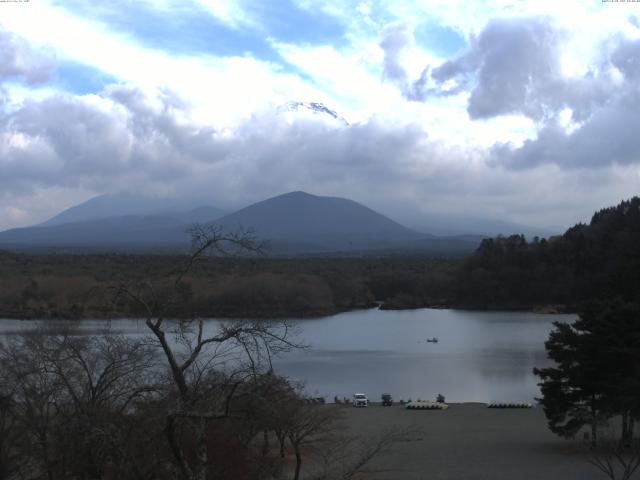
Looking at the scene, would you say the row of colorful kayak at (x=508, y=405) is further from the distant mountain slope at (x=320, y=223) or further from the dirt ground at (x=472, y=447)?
the distant mountain slope at (x=320, y=223)

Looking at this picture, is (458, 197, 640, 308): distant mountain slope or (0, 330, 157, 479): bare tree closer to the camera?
(0, 330, 157, 479): bare tree

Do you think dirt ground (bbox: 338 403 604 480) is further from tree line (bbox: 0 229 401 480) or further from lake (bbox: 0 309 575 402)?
lake (bbox: 0 309 575 402)

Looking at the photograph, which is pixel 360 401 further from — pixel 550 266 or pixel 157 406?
pixel 550 266

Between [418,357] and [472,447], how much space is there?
1552 centimetres

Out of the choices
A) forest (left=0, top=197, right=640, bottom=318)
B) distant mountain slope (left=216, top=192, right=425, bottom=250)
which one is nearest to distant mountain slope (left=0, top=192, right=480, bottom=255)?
distant mountain slope (left=216, top=192, right=425, bottom=250)

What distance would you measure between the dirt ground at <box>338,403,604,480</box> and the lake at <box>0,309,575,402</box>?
2295 millimetres

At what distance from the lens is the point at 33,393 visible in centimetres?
770

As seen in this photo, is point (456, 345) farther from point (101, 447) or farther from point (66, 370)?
point (101, 447)

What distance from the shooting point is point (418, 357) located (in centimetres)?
2881

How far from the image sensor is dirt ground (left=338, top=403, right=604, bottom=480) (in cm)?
1111

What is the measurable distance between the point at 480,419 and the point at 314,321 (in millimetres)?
27167

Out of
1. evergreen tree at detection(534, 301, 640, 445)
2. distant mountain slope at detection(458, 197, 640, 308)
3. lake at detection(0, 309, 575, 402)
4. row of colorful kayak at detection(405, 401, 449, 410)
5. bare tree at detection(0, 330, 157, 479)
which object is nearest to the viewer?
bare tree at detection(0, 330, 157, 479)

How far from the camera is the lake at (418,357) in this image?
865 inches

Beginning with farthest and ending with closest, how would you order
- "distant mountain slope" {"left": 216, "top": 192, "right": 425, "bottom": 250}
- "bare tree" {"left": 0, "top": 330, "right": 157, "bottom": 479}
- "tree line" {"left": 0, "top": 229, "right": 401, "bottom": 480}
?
"distant mountain slope" {"left": 216, "top": 192, "right": 425, "bottom": 250} → "bare tree" {"left": 0, "top": 330, "right": 157, "bottom": 479} → "tree line" {"left": 0, "top": 229, "right": 401, "bottom": 480}
